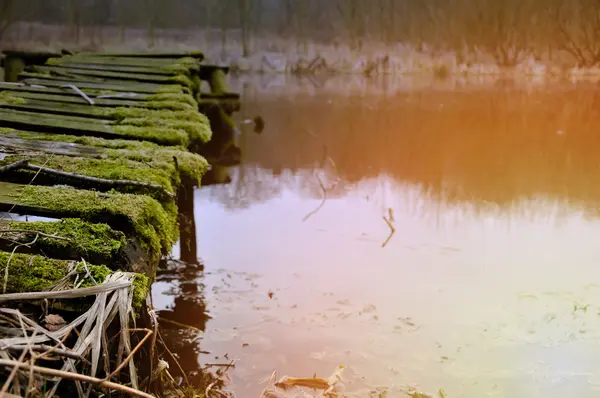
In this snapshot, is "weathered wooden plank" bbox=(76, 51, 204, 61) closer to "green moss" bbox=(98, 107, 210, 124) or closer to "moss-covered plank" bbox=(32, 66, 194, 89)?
"moss-covered plank" bbox=(32, 66, 194, 89)

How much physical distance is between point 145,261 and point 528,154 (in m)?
6.05

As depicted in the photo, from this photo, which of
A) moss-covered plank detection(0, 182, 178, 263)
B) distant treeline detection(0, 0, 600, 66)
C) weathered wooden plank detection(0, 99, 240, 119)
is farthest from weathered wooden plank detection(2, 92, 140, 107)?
distant treeline detection(0, 0, 600, 66)

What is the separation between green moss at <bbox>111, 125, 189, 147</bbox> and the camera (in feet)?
10.4

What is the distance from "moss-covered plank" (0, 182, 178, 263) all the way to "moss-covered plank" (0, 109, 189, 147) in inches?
45.4

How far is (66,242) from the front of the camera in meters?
1.61

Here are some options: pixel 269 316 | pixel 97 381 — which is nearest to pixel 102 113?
pixel 269 316

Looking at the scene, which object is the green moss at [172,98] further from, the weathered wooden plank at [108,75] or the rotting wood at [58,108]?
the weathered wooden plank at [108,75]

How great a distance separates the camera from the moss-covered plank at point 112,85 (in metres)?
4.51

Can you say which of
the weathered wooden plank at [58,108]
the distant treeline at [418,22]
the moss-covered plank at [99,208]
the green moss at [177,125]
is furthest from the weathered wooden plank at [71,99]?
the distant treeline at [418,22]

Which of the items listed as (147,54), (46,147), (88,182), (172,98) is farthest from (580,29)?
(88,182)

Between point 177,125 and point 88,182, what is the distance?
1.44m

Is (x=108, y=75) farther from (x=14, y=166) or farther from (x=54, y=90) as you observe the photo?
(x=14, y=166)

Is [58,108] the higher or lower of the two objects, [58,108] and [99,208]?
the higher

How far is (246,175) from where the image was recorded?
6.13m
